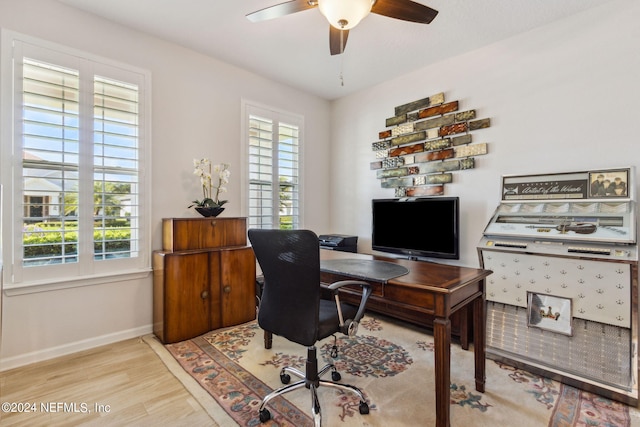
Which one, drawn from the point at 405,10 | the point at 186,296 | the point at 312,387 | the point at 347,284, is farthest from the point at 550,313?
Result: the point at 186,296

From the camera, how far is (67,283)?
2551 mm

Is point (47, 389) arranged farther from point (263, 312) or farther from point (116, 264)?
point (263, 312)

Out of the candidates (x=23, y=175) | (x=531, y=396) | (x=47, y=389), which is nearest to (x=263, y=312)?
(x=47, y=389)

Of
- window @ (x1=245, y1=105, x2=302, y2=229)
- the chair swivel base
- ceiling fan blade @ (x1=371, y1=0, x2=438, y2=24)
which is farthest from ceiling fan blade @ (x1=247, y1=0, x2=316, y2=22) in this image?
the chair swivel base

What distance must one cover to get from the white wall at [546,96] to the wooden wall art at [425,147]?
0.32ft

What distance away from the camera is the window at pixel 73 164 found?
235 cm

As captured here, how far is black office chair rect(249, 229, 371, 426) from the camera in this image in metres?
1.65

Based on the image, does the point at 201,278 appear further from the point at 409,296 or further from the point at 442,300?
the point at 442,300

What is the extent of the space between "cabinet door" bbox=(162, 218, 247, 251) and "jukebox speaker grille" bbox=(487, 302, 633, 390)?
8.12 feet

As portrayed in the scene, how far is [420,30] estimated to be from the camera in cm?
284

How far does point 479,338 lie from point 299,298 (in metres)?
1.28

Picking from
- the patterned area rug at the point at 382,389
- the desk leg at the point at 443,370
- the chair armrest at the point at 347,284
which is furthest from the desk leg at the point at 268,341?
the desk leg at the point at 443,370

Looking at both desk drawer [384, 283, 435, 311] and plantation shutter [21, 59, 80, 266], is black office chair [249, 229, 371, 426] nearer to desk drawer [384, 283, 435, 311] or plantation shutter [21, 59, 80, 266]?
desk drawer [384, 283, 435, 311]

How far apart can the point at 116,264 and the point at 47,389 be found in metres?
1.03
